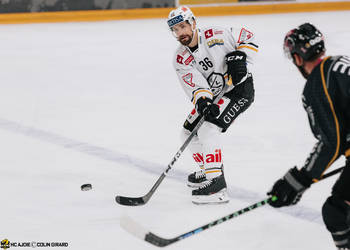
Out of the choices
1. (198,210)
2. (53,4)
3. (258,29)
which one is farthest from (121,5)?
(198,210)

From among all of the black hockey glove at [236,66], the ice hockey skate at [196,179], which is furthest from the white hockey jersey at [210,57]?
the ice hockey skate at [196,179]

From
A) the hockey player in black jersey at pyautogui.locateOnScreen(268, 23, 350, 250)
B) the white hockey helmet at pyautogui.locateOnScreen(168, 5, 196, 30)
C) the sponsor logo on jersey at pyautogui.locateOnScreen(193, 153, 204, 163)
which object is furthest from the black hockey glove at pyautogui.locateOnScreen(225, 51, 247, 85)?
the hockey player in black jersey at pyautogui.locateOnScreen(268, 23, 350, 250)

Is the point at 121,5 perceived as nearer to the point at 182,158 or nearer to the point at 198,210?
the point at 182,158

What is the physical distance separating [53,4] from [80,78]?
352 cm

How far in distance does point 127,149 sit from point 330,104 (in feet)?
6.92

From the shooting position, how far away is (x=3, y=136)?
3863mm

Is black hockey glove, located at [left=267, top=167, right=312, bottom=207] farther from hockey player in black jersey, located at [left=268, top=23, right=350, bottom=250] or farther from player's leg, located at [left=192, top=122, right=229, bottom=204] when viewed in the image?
player's leg, located at [left=192, top=122, right=229, bottom=204]

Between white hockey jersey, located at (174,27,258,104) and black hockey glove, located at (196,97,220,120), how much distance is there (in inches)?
3.5

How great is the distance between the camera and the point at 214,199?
8.87ft

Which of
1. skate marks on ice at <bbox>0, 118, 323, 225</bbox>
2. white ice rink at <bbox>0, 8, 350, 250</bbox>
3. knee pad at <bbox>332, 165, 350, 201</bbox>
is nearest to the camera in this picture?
knee pad at <bbox>332, 165, 350, 201</bbox>

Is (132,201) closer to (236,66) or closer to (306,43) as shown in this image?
(236,66)

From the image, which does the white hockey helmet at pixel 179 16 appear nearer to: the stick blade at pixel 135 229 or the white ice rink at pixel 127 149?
the white ice rink at pixel 127 149

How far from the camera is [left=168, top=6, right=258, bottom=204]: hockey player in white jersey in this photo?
2.71 m

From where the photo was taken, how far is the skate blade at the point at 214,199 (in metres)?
2.71
